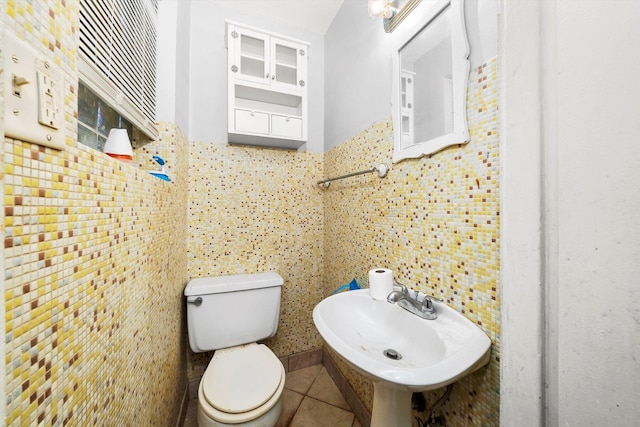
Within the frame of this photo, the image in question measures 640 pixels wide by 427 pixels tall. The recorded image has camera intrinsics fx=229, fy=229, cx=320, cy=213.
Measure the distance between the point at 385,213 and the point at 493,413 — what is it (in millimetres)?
748

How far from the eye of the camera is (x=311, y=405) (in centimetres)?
139

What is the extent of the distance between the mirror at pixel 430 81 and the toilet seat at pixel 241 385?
116 centimetres

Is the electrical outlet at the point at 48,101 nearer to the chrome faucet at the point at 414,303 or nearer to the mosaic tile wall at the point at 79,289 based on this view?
the mosaic tile wall at the point at 79,289

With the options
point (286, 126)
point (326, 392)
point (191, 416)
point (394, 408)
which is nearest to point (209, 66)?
point (286, 126)

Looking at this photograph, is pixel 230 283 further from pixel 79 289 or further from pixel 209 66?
pixel 209 66

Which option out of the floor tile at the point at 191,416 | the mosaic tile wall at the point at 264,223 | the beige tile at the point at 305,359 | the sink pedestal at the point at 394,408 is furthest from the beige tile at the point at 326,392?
the sink pedestal at the point at 394,408

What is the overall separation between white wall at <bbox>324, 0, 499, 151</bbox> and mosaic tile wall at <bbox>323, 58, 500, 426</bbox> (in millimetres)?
90

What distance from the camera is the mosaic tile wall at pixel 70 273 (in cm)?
32

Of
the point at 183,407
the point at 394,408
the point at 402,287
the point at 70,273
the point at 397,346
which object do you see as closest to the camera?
the point at 70,273

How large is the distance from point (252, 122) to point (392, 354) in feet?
4.48

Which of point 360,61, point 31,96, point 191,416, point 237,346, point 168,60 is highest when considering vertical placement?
point 360,61

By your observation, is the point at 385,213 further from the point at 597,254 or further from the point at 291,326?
the point at 291,326

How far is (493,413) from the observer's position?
650 mm

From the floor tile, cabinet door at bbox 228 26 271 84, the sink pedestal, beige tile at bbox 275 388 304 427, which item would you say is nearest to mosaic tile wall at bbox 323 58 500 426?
the sink pedestal
